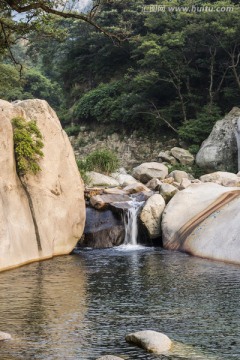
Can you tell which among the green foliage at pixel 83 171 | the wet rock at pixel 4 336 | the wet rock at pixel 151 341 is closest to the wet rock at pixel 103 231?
the green foliage at pixel 83 171

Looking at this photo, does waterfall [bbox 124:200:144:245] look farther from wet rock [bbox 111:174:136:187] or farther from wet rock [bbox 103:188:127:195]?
wet rock [bbox 111:174:136:187]

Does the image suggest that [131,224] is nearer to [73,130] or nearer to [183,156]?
[183,156]

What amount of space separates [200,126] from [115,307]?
27.1 m

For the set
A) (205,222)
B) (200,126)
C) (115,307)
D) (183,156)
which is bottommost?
(115,307)

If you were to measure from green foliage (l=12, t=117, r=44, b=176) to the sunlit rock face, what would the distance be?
5079 millimetres

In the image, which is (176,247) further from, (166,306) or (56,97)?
(56,97)

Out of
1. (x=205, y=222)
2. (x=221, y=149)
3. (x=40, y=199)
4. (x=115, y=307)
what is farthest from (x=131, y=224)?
(x=221, y=149)

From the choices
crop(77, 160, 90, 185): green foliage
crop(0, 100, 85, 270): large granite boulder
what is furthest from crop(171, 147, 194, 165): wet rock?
crop(0, 100, 85, 270): large granite boulder

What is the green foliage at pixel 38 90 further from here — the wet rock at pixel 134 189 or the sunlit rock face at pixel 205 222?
the sunlit rock face at pixel 205 222

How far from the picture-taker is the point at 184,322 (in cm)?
975

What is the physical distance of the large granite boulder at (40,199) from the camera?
15.3 m

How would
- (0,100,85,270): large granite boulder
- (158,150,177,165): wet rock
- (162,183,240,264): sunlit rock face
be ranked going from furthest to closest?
(158,150,177,165): wet rock → (162,183,240,264): sunlit rock face → (0,100,85,270): large granite boulder

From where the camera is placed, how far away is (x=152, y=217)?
785 inches

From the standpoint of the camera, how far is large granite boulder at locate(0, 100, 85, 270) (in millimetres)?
15328
